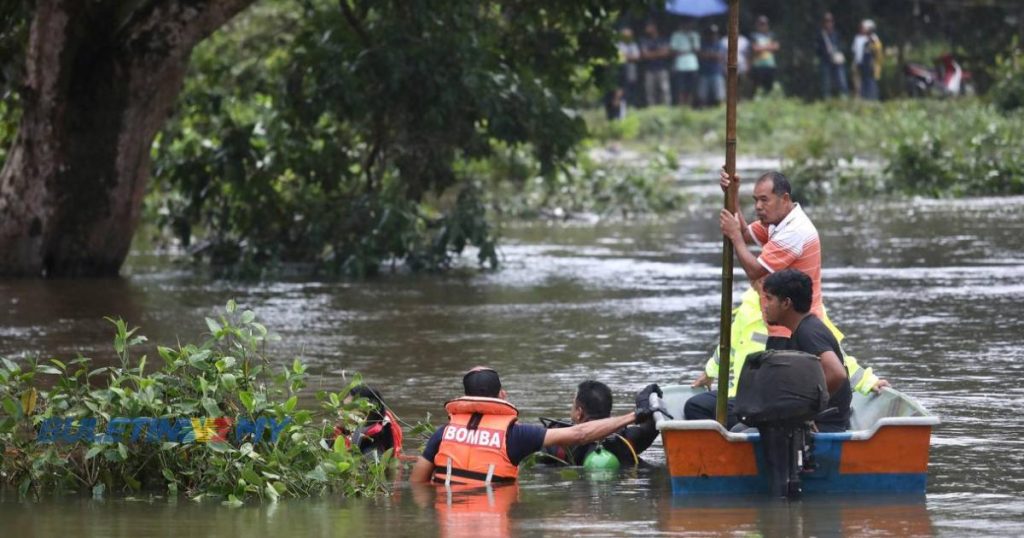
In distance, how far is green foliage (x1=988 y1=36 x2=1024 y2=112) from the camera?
3372 cm

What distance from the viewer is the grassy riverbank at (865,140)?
28641mm

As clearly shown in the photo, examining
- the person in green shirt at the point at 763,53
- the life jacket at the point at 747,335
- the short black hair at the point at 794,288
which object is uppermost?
the person in green shirt at the point at 763,53

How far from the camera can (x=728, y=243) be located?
9.02 meters

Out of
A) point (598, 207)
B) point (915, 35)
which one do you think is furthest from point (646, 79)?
point (598, 207)

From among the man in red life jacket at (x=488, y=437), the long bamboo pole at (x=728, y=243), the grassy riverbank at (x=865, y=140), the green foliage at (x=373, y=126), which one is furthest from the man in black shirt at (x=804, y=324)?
the grassy riverbank at (x=865, y=140)

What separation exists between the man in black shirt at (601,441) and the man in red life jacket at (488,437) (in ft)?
1.50

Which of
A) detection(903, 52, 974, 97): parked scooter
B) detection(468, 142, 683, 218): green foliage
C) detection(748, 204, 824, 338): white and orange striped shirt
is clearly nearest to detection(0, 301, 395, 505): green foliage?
detection(748, 204, 824, 338): white and orange striped shirt

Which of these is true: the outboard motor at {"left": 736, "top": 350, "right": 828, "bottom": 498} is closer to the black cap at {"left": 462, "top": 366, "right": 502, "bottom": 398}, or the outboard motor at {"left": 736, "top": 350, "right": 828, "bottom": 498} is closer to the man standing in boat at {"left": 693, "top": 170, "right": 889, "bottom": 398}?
the man standing in boat at {"left": 693, "top": 170, "right": 889, "bottom": 398}

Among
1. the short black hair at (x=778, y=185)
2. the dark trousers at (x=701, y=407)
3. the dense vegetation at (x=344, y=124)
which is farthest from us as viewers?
the dense vegetation at (x=344, y=124)

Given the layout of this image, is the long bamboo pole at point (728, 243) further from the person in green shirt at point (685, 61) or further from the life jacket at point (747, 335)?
the person in green shirt at point (685, 61)

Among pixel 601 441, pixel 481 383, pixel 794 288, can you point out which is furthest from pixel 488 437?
pixel 794 288

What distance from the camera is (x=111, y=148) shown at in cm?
1948

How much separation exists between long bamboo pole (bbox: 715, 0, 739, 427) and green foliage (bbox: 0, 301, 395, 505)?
65.6 inches

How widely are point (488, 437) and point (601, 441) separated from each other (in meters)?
0.90
